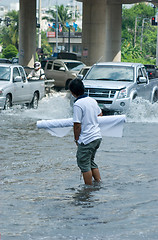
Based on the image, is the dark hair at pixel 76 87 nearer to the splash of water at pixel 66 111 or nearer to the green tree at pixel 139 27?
the splash of water at pixel 66 111

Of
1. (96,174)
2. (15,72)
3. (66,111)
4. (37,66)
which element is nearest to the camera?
(96,174)

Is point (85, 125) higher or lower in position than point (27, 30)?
higher

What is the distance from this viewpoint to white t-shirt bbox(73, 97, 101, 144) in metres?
7.40

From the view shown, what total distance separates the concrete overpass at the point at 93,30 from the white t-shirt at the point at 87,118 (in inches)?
1476

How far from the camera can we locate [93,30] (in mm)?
44906

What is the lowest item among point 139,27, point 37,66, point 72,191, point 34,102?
point 139,27

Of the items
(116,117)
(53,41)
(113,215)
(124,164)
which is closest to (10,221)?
(113,215)

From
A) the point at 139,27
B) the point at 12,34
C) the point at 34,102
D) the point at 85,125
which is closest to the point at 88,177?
the point at 85,125

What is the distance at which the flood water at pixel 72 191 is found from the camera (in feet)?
19.7

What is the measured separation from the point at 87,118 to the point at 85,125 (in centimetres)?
10

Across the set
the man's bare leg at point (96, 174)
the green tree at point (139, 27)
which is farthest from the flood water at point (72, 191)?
the green tree at point (139, 27)

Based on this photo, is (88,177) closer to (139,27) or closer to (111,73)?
(111,73)

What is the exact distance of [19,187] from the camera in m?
8.08

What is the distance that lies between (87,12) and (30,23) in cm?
622
